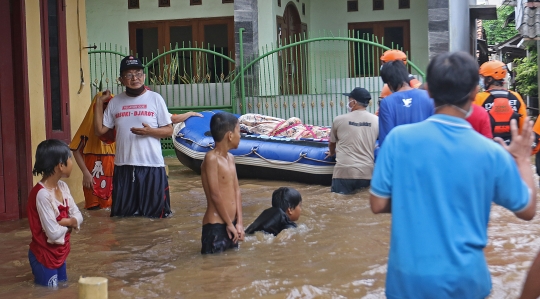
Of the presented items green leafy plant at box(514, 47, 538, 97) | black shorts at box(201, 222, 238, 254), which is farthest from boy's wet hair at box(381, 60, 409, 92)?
green leafy plant at box(514, 47, 538, 97)

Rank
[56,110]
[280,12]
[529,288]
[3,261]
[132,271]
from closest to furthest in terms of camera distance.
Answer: [529,288] → [132,271] → [3,261] → [56,110] → [280,12]

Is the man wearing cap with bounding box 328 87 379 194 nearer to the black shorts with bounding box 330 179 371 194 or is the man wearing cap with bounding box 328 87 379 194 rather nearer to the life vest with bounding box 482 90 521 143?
the black shorts with bounding box 330 179 371 194

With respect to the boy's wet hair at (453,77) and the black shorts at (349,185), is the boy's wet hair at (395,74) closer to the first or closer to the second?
the black shorts at (349,185)

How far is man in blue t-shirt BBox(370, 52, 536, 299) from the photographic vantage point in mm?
2475

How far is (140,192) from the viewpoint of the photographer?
7230 millimetres

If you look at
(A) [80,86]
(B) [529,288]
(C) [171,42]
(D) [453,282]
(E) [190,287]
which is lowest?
(E) [190,287]

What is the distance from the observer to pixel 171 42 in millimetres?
17266

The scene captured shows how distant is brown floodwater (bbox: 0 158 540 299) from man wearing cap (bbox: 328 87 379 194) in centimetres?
71

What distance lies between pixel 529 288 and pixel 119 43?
1534cm

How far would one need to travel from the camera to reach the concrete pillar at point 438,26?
15594mm

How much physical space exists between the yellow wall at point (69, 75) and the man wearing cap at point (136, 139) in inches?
35.8

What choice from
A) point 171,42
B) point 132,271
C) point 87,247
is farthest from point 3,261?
point 171,42

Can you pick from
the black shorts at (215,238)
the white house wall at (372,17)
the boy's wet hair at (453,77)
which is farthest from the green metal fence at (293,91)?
the boy's wet hair at (453,77)

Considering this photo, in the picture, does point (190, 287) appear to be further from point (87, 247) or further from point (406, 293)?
point (406, 293)
